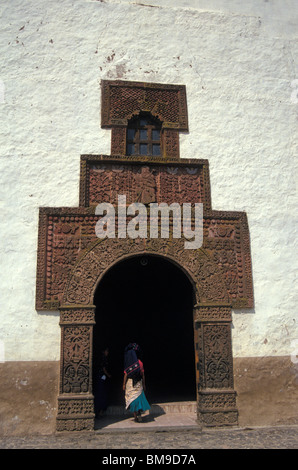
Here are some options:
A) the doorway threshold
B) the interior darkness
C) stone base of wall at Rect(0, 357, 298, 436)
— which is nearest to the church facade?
stone base of wall at Rect(0, 357, 298, 436)

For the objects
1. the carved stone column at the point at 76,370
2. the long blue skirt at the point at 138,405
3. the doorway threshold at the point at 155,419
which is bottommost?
the doorway threshold at the point at 155,419

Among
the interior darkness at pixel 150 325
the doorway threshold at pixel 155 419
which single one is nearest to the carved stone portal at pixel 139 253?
the doorway threshold at pixel 155 419

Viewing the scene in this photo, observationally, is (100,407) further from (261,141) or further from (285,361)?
(261,141)

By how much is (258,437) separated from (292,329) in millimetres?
1518

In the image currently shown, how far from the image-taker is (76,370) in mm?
5453

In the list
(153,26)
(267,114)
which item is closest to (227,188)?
(267,114)

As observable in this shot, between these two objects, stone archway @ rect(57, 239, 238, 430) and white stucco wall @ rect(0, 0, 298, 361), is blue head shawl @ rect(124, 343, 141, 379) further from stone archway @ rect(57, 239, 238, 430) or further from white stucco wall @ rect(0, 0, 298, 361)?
white stucco wall @ rect(0, 0, 298, 361)

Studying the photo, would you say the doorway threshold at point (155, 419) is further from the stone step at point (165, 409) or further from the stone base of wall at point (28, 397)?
the stone base of wall at point (28, 397)

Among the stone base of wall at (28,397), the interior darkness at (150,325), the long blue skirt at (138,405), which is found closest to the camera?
the stone base of wall at (28,397)

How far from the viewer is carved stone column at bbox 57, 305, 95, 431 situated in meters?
5.32

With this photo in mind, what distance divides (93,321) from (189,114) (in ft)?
10.8

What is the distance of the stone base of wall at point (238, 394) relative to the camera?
5328mm

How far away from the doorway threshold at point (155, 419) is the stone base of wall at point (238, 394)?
0.70m

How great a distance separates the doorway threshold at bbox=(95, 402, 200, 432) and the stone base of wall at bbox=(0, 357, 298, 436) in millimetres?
700
